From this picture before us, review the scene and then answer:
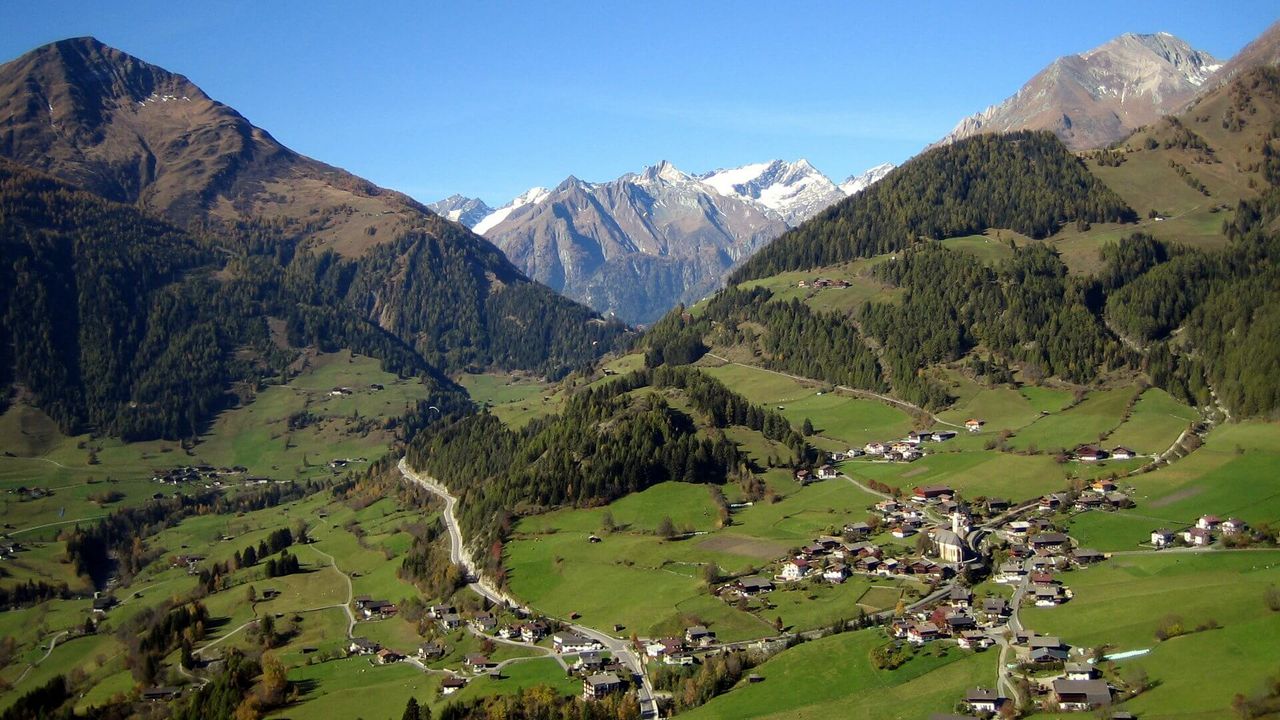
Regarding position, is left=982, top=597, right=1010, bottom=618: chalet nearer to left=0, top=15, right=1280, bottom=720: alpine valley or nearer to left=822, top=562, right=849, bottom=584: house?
left=0, top=15, right=1280, bottom=720: alpine valley

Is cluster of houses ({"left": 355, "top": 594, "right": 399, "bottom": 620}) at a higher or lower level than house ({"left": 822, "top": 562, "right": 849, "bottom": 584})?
lower

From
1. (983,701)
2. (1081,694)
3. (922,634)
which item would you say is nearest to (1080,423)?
(922,634)

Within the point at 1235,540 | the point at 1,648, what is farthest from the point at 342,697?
the point at 1235,540

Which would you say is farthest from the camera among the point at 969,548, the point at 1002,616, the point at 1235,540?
the point at 969,548

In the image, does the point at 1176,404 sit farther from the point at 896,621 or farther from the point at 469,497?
the point at 469,497

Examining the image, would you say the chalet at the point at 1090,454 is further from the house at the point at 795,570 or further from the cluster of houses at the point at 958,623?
the cluster of houses at the point at 958,623

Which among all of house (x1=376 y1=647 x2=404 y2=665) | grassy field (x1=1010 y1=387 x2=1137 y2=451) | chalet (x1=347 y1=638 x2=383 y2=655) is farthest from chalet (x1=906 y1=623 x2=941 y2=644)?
grassy field (x1=1010 y1=387 x2=1137 y2=451)

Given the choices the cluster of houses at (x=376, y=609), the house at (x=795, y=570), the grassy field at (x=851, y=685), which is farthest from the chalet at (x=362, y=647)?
the house at (x=795, y=570)
